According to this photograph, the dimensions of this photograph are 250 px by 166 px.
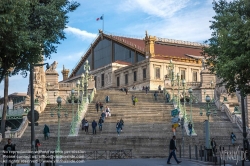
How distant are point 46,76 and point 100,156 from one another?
33.3 metres

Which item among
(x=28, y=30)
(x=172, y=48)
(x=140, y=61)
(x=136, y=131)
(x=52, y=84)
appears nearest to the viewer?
(x=28, y=30)

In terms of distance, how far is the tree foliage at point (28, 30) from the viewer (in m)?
16.2

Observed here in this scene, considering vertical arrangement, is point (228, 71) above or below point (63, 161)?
above

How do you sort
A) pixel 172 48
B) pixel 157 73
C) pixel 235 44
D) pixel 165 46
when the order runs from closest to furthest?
1. pixel 235 44
2. pixel 157 73
3. pixel 172 48
4. pixel 165 46

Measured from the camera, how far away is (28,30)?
60.9 feet

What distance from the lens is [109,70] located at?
79812mm

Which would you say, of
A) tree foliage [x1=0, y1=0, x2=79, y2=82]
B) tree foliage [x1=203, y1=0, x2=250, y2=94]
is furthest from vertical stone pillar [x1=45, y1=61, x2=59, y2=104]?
tree foliage [x1=0, y1=0, x2=79, y2=82]

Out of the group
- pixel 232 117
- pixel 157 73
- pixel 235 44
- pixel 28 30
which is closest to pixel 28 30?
pixel 28 30

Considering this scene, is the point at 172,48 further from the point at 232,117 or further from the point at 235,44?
the point at 235,44

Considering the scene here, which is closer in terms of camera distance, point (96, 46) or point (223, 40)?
point (223, 40)

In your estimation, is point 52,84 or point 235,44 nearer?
point 235,44

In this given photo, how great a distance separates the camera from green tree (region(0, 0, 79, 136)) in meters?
16.2

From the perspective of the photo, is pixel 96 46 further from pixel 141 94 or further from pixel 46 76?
pixel 141 94

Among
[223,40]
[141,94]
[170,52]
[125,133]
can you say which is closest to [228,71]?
[223,40]
